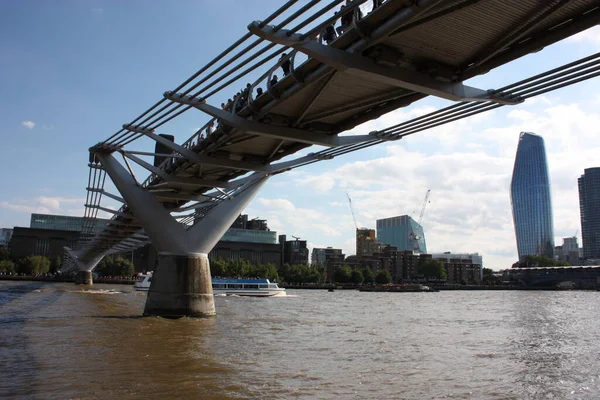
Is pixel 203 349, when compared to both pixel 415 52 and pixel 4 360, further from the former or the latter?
pixel 415 52

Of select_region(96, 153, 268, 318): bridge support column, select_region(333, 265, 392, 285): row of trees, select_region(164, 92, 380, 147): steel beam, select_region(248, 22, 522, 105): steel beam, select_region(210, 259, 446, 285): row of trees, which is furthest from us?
select_region(333, 265, 392, 285): row of trees

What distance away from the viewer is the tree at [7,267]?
113300mm

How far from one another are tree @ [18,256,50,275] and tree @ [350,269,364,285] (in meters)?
72.3

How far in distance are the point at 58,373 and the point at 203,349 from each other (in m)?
5.31

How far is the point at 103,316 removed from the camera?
2934 centimetres

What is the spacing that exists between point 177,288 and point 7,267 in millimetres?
102915

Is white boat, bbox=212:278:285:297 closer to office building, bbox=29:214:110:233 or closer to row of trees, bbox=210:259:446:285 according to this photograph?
row of trees, bbox=210:259:446:285

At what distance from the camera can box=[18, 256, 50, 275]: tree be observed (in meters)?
113

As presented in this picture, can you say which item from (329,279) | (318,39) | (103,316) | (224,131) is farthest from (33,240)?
(318,39)

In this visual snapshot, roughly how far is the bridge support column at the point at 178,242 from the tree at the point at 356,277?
116 meters

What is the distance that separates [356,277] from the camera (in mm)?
142500

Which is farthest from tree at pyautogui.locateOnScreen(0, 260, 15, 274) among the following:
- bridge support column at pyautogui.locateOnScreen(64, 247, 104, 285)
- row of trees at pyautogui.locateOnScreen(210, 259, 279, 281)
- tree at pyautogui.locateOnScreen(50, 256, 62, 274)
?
row of trees at pyautogui.locateOnScreen(210, 259, 279, 281)

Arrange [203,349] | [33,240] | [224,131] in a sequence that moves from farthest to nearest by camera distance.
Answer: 1. [33,240]
2. [224,131]
3. [203,349]

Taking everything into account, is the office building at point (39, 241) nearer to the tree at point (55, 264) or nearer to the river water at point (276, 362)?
the tree at point (55, 264)
